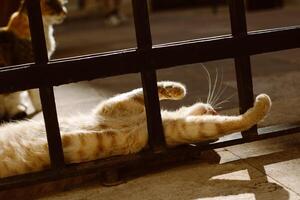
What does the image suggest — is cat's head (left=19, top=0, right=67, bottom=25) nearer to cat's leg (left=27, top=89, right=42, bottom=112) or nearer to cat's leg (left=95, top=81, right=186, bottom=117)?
cat's leg (left=27, top=89, right=42, bottom=112)

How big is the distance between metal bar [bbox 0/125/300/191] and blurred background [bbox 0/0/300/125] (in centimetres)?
48

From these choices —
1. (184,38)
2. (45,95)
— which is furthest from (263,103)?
(184,38)

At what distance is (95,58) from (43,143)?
1.32 feet

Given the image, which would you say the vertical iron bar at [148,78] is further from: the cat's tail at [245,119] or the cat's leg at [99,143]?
the cat's tail at [245,119]

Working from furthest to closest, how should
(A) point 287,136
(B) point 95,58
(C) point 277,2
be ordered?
(C) point 277,2 → (A) point 287,136 → (B) point 95,58

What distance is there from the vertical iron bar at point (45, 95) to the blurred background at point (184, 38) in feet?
3.81

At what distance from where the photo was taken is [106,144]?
1949 millimetres

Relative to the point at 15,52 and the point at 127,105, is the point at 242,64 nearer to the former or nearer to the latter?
the point at 127,105

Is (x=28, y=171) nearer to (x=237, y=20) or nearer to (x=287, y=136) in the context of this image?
(x=237, y=20)

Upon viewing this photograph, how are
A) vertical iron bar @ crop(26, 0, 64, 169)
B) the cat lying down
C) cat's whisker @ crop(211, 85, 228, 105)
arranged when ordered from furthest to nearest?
cat's whisker @ crop(211, 85, 228, 105)
the cat lying down
vertical iron bar @ crop(26, 0, 64, 169)

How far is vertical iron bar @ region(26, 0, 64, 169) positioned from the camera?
1.75m

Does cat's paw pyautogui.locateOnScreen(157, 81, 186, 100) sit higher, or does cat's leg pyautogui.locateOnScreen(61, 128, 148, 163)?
cat's paw pyautogui.locateOnScreen(157, 81, 186, 100)

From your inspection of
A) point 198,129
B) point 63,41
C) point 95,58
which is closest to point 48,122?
point 95,58

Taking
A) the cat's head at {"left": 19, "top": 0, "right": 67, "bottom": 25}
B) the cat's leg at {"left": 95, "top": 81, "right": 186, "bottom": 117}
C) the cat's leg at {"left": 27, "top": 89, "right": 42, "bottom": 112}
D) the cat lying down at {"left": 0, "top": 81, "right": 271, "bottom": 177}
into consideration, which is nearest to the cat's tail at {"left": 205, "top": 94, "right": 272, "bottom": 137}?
the cat lying down at {"left": 0, "top": 81, "right": 271, "bottom": 177}
